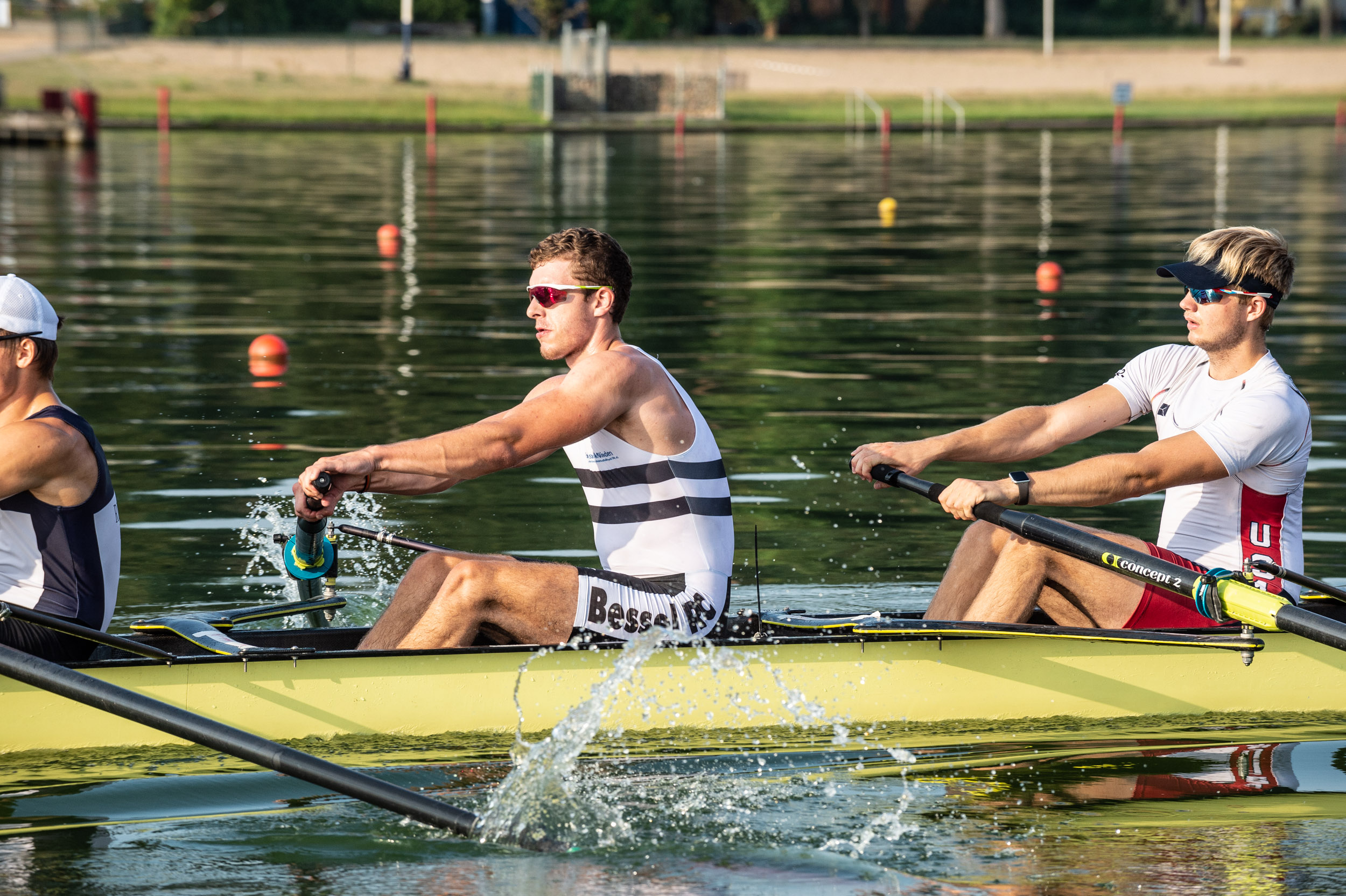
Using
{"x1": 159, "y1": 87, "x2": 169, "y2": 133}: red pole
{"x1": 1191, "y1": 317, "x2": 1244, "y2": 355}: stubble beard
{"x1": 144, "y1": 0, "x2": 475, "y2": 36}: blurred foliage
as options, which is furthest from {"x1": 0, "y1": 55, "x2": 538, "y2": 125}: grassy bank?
{"x1": 1191, "y1": 317, "x2": 1244, "y2": 355}: stubble beard

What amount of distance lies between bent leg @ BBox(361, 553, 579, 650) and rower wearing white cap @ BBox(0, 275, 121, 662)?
3.11ft

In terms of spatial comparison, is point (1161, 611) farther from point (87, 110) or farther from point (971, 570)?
point (87, 110)

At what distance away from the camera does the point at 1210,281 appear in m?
5.92

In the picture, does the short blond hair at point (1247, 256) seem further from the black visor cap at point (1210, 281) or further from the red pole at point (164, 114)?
the red pole at point (164, 114)

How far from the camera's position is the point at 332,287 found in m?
18.4

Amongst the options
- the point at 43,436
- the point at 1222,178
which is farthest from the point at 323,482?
the point at 1222,178

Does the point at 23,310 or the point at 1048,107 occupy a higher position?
the point at 1048,107

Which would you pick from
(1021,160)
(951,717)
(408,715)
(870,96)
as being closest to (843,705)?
(951,717)

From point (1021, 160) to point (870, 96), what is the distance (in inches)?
745

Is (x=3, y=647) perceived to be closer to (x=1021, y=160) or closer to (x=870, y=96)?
(x=1021, y=160)

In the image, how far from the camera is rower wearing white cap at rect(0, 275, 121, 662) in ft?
17.2

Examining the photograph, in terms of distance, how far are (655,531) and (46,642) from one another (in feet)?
6.52

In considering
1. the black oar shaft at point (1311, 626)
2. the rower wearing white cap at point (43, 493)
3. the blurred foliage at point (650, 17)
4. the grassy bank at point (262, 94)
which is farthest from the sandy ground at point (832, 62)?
the black oar shaft at point (1311, 626)

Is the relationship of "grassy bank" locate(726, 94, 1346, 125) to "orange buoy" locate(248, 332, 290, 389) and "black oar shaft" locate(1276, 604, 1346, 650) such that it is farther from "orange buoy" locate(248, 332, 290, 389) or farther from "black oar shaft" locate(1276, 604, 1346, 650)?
"black oar shaft" locate(1276, 604, 1346, 650)
